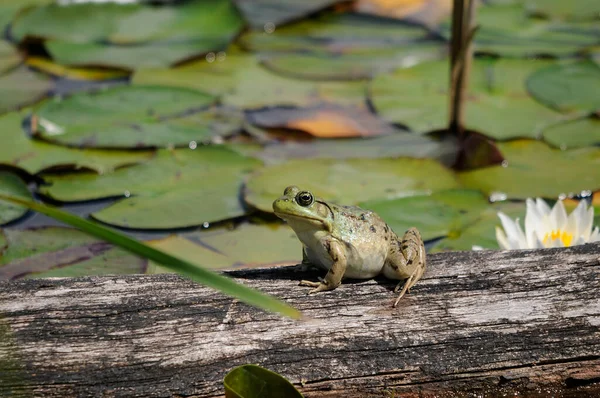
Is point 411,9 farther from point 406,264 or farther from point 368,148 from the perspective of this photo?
point 406,264

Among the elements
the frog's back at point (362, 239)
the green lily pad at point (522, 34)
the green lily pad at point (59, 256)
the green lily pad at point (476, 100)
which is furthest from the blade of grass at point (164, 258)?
the green lily pad at point (522, 34)

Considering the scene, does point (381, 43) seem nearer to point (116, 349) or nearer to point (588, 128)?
point (588, 128)

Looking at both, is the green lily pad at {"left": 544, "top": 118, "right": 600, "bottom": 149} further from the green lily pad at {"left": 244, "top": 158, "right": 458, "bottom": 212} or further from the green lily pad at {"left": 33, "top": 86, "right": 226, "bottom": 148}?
the green lily pad at {"left": 33, "top": 86, "right": 226, "bottom": 148}

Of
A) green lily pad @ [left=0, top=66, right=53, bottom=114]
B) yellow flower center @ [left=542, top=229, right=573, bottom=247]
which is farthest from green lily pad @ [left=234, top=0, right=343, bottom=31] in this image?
yellow flower center @ [left=542, top=229, right=573, bottom=247]

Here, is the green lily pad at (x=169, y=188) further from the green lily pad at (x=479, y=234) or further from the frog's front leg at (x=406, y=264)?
the frog's front leg at (x=406, y=264)

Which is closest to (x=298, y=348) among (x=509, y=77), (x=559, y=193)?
(x=559, y=193)

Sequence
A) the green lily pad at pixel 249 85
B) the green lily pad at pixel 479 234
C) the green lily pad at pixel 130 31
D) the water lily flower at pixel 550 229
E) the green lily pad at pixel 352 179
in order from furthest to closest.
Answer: the green lily pad at pixel 130 31 < the green lily pad at pixel 249 85 < the green lily pad at pixel 352 179 < the green lily pad at pixel 479 234 < the water lily flower at pixel 550 229

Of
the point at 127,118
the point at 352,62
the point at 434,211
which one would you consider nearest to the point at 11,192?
the point at 127,118
